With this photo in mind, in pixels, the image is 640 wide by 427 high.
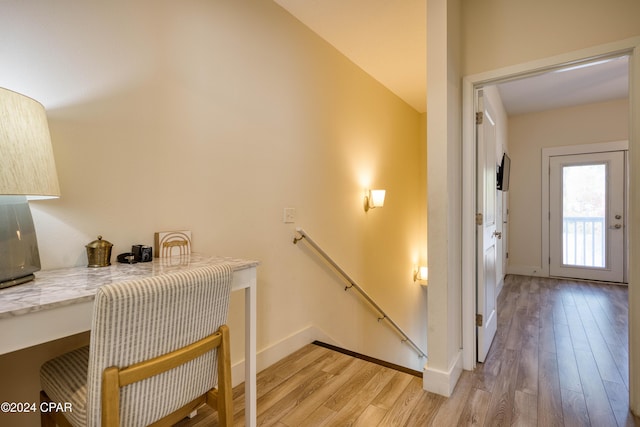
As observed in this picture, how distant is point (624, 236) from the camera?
4695mm

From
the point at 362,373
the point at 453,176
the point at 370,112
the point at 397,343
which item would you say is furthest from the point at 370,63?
the point at 397,343

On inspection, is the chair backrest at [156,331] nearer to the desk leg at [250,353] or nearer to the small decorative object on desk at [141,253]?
the desk leg at [250,353]

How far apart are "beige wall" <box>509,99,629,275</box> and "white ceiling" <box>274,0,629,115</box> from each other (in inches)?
12.5

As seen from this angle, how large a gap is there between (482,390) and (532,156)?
4.85 metres

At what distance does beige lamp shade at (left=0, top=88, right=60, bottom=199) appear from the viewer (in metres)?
0.94

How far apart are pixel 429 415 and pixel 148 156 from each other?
205 cm

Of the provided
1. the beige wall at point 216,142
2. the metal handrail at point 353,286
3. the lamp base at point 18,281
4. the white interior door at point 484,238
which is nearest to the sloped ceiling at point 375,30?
the beige wall at point 216,142

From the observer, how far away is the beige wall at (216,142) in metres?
1.33

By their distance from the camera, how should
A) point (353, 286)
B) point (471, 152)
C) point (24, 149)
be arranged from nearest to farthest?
point (24, 149) < point (471, 152) < point (353, 286)

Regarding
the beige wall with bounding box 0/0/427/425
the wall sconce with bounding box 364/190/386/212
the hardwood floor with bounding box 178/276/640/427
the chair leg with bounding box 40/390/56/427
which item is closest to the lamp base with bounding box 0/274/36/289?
the beige wall with bounding box 0/0/427/425

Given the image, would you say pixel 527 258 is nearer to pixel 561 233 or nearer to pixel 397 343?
pixel 561 233

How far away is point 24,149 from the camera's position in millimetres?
995

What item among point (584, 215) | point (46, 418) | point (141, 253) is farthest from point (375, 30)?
point (584, 215)

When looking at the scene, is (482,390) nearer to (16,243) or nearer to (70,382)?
(70,382)
